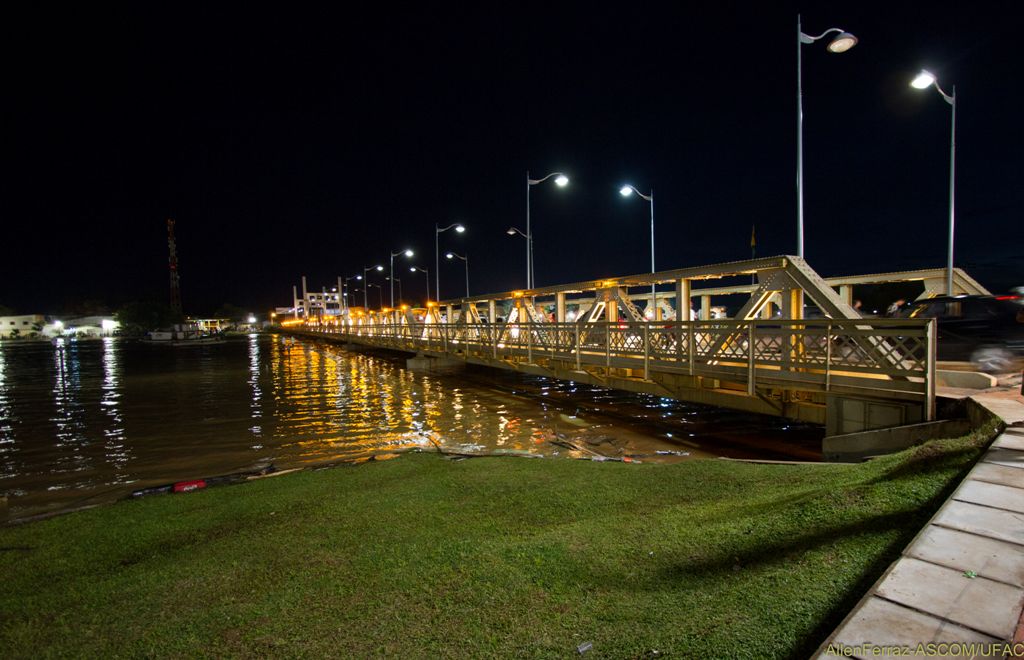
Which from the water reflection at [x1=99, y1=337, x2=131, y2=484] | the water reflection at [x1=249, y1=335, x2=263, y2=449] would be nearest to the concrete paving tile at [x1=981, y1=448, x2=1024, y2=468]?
the water reflection at [x1=99, y1=337, x2=131, y2=484]

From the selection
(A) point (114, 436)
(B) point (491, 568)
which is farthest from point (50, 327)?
(B) point (491, 568)

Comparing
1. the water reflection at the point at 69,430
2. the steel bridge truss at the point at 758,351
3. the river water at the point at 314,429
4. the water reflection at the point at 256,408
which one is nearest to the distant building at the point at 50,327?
the water reflection at the point at 69,430

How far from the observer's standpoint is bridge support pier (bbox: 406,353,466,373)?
31.4 m

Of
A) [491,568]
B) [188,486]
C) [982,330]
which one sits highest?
[982,330]

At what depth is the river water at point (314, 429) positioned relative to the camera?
10922 millimetres

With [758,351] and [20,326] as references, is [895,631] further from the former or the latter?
[20,326]

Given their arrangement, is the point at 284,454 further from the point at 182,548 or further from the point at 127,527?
the point at 182,548

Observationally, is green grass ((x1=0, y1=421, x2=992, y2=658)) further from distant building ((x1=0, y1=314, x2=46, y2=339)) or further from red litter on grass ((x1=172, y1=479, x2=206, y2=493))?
distant building ((x1=0, y1=314, x2=46, y2=339))

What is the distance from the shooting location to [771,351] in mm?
11680

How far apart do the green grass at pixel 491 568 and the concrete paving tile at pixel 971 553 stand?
0.64 ft

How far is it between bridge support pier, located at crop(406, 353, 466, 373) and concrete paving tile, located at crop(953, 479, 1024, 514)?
2778 centimetres

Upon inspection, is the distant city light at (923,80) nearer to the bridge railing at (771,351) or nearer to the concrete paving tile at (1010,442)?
the bridge railing at (771,351)

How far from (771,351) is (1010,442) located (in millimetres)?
6411

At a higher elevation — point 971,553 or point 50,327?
point 50,327
